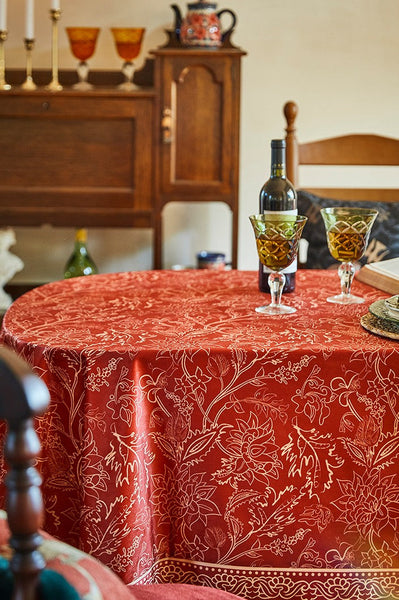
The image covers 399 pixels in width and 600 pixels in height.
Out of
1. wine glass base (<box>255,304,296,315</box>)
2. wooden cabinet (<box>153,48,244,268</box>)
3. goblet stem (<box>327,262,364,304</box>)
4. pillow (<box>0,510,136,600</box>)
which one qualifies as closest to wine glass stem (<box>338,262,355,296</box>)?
goblet stem (<box>327,262,364,304</box>)

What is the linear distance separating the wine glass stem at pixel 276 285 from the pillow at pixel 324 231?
797 mm

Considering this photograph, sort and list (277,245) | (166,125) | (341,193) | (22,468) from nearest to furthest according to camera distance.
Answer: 1. (22,468)
2. (277,245)
3. (341,193)
4. (166,125)

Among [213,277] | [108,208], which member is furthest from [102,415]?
[108,208]

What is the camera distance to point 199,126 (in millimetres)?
3359

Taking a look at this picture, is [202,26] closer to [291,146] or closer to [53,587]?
[291,146]

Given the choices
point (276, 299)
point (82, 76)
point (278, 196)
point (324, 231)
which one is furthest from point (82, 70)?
point (276, 299)

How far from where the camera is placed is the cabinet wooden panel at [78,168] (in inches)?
132

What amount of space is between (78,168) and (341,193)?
122cm

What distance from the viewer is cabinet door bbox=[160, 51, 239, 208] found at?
3.33 meters

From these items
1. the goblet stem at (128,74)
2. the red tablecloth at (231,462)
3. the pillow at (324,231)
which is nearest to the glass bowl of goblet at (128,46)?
the goblet stem at (128,74)

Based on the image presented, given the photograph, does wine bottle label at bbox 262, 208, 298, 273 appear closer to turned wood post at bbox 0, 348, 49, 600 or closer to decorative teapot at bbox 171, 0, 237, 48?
turned wood post at bbox 0, 348, 49, 600

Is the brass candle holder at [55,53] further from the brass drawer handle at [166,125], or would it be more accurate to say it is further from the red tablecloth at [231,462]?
the red tablecloth at [231,462]

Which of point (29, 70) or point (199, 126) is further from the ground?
point (29, 70)

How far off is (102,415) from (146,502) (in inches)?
5.3
